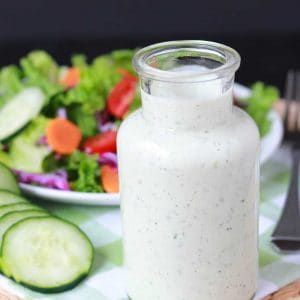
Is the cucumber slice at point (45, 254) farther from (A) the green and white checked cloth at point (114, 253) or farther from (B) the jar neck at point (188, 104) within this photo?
(B) the jar neck at point (188, 104)

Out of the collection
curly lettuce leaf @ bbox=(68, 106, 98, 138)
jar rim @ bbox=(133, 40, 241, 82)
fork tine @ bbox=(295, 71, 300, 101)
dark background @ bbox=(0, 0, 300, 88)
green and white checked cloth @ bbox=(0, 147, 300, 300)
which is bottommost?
dark background @ bbox=(0, 0, 300, 88)

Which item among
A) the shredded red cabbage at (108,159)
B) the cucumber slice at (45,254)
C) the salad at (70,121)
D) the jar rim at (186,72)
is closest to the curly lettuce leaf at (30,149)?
the salad at (70,121)

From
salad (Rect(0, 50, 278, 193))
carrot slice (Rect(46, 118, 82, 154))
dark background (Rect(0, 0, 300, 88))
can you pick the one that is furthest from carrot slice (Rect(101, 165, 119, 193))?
dark background (Rect(0, 0, 300, 88))

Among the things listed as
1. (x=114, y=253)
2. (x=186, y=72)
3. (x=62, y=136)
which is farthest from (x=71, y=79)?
(x=186, y=72)

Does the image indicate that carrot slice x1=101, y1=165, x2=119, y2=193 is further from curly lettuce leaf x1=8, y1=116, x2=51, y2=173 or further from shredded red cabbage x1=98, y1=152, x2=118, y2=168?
curly lettuce leaf x1=8, y1=116, x2=51, y2=173

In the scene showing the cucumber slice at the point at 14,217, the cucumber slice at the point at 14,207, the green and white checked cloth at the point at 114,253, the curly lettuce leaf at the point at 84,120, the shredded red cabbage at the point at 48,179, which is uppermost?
the cucumber slice at the point at 14,217
